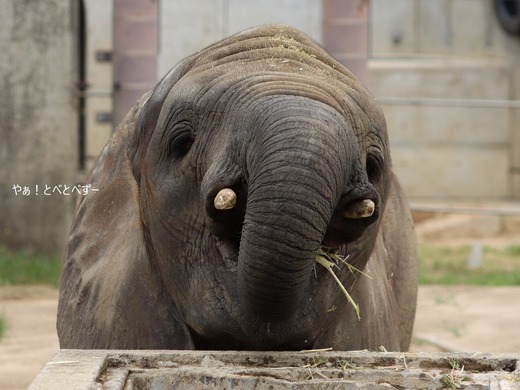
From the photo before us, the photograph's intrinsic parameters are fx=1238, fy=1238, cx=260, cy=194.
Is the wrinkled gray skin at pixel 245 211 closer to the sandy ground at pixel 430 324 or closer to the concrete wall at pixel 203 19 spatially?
the sandy ground at pixel 430 324

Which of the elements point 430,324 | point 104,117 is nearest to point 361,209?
point 430,324

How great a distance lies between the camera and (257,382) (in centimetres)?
336

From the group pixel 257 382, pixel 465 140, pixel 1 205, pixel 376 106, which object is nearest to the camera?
pixel 257 382

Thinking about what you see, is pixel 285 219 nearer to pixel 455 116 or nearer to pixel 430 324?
pixel 430 324

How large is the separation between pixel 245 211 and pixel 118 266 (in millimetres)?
1108

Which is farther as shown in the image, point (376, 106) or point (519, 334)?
point (519, 334)

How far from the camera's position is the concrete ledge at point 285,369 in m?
3.35

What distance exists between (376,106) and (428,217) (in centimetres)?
1081

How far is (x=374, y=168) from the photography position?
3.65 m

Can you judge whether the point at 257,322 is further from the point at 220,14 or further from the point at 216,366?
the point at 220,14

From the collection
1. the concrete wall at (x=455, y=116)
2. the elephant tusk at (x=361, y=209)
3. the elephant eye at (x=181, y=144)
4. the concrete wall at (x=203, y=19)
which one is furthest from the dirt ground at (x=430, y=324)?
A: the concrete wall at (x=455, y=116)

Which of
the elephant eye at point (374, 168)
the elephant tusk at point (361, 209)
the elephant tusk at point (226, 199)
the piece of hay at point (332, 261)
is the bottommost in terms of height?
the piece of hay at point (332, 261)

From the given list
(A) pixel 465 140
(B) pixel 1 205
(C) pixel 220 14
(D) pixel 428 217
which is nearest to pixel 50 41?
(B) pixel 1 205

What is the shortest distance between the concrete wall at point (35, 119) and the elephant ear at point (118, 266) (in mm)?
6326
